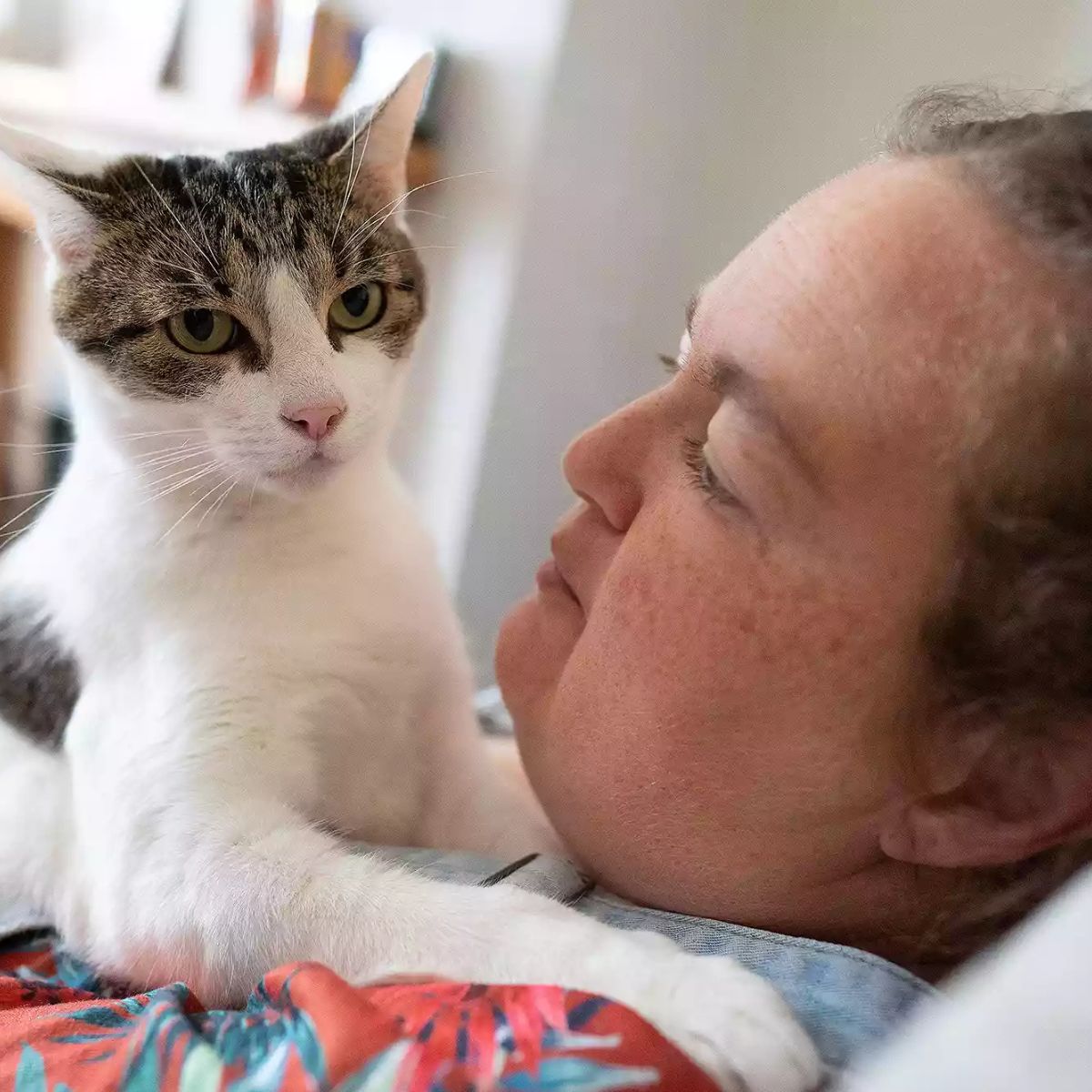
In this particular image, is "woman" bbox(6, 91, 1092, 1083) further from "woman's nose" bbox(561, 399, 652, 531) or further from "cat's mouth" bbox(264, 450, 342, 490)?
"cat's mouth" bbox(264, 450, 342, 490)

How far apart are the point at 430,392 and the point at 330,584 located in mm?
1359

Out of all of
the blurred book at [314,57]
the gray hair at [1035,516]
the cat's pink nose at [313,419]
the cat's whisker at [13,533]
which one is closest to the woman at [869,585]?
the gray hair at [1035,516]

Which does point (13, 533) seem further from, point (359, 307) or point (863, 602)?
point (863, 602)

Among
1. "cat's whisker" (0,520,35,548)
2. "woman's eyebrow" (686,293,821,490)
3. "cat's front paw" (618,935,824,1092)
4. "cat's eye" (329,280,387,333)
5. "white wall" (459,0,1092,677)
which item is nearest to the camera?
"cat's front paw" (618,935,824,1092)

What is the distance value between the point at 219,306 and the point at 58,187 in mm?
203

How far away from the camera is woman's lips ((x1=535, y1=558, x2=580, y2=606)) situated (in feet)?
3.04

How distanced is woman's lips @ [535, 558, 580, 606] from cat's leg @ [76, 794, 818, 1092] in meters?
0.27

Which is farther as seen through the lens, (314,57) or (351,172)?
(314,57)

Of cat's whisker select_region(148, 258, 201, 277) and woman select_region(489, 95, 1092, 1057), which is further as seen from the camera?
cat's whisker select_region(148, 258, 201, 277)

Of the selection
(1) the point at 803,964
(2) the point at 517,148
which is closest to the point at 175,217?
(1) the point at 803,964

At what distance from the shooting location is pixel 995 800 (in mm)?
713

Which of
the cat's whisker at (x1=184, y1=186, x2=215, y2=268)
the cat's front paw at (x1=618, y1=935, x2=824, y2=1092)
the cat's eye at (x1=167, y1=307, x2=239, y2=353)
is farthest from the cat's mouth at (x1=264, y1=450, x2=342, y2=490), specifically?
the cat's front paw at (x1=618, y1=935, x2=824, y2=1092)

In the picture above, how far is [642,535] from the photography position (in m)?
0.80

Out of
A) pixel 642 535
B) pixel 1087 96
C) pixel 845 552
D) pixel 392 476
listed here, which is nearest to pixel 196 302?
pixel 392 476
